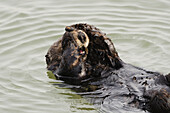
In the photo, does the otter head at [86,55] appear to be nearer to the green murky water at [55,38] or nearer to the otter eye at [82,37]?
the otter eye at [82,37]

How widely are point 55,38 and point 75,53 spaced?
2.53m

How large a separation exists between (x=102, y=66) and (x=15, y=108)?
144 cm

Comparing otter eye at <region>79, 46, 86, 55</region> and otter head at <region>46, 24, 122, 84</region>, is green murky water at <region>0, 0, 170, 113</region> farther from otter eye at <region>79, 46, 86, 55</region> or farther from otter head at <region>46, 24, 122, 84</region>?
otter eye at <region>79, 46, 86, 55</region>

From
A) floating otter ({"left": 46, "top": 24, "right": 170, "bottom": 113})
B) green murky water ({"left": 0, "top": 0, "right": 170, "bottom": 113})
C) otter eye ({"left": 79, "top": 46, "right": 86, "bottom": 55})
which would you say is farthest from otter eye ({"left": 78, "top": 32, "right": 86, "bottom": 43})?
green murky water ({"left": 0, "top": 0, "right": 170, "bottom": 113})

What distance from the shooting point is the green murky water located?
236 inches

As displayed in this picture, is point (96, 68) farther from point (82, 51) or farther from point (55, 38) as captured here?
point (55, 38)

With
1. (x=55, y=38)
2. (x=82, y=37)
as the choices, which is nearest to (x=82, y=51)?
(x=82, y=37)

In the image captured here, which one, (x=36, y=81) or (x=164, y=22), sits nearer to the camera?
(x=36, y=81)

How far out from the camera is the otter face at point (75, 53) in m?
5.70

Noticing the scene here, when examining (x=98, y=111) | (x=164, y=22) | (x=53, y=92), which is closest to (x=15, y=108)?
(x=53, y=92)

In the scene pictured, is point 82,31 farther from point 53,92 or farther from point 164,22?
point 164,22

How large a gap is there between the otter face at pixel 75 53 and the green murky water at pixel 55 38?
1.22 ft

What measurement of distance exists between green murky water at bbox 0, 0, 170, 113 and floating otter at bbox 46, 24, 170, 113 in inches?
12.7

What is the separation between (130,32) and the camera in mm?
8172
